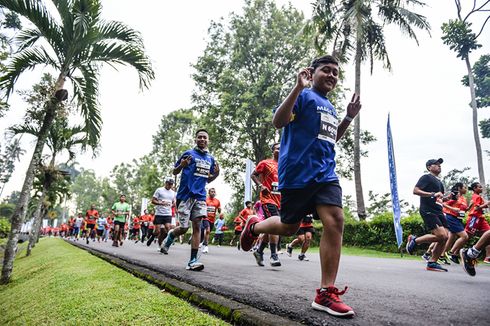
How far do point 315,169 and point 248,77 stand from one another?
1001 inches

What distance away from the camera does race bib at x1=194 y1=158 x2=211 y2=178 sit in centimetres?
554

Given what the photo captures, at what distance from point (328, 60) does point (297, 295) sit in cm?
211

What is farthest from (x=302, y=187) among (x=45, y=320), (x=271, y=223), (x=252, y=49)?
(x=252, y=49)

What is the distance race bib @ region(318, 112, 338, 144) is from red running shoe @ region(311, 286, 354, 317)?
46.1 inches

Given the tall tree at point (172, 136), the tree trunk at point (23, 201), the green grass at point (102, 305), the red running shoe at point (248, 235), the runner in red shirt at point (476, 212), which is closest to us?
Result: the green grass at point (102, 305)

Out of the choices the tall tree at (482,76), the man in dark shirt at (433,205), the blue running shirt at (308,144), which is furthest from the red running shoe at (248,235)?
the tall tree at (482,76)

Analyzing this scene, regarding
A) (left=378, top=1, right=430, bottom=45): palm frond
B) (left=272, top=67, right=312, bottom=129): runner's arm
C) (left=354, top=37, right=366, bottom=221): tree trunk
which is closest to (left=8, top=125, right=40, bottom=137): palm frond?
(left=272, top=67, right=312, bottom=129): runner's arm

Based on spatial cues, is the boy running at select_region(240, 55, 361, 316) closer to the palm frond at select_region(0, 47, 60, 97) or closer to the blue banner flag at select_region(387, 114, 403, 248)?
the palm frond at select_region(0, 47, 60, 97)

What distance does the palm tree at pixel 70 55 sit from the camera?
284 inches

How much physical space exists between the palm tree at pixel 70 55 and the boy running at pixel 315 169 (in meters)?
6.08

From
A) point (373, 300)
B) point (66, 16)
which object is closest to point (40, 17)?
point (66, 16)

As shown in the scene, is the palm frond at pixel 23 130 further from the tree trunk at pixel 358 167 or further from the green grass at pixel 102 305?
the tree trunk at pixel 358 167

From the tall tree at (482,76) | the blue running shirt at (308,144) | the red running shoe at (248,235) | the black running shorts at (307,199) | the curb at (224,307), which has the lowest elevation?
the curb at (224,307)

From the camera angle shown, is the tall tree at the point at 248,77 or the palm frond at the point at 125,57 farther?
the tall tree at the point at 248,77
